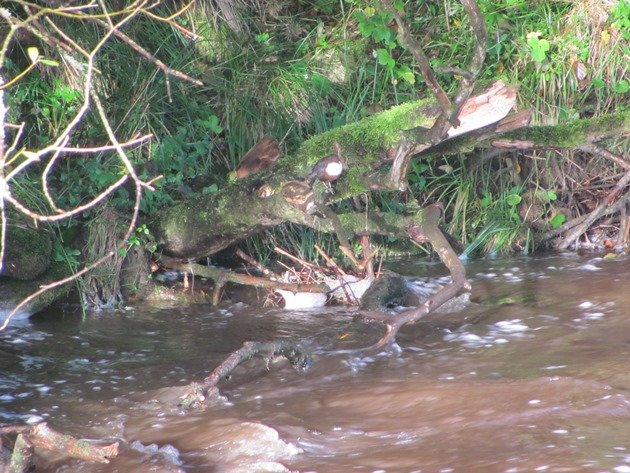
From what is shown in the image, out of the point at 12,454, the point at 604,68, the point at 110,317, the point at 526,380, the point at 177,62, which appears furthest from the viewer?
the point at 604,68

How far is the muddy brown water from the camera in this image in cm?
318

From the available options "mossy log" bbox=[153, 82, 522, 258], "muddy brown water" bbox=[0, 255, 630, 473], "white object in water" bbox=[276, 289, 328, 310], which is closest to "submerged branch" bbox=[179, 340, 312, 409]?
"muddy brown water" bbox=[0, 255, 630, 473]

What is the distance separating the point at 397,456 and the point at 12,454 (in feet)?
4.35

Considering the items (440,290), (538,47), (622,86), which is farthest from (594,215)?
(440,290)

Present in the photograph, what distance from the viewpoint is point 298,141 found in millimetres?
6586

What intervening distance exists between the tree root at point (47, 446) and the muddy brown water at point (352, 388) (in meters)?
0.06

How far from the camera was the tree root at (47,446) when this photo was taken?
3062 millimetres

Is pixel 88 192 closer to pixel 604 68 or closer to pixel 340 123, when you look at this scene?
pixel 340 123

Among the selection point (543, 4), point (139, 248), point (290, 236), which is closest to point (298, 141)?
point (290, 236)

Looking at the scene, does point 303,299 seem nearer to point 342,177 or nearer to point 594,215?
point 342,177

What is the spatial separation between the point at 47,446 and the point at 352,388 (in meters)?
1.32

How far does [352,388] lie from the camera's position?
3941 millimetres

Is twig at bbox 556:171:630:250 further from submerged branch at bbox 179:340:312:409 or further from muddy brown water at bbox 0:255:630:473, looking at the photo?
submerged branch at bbox 179:340:312:409

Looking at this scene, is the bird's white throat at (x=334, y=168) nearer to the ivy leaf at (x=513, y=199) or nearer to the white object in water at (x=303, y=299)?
the white object in water at (x=303, y=299)
